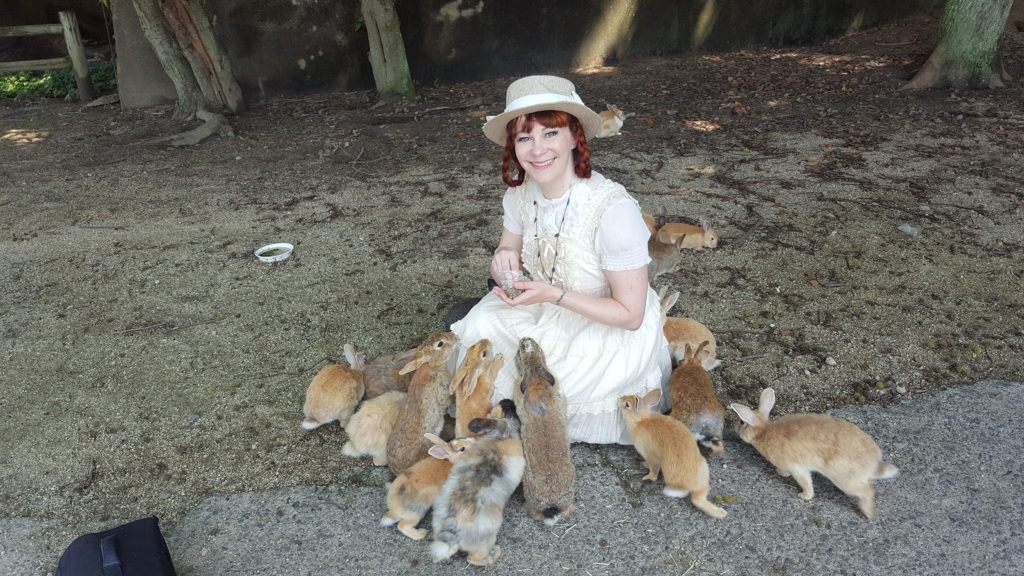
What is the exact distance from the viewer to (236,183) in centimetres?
680

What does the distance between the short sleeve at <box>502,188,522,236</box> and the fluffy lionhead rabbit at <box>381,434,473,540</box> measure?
1.12 m

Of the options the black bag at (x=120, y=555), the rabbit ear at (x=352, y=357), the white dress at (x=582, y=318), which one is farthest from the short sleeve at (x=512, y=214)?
the black bag at (x=120, y=555)

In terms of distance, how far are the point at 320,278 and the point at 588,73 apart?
7.23 metres

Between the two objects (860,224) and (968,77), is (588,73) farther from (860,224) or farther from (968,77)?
(860,224)

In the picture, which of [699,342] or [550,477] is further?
[699,342]

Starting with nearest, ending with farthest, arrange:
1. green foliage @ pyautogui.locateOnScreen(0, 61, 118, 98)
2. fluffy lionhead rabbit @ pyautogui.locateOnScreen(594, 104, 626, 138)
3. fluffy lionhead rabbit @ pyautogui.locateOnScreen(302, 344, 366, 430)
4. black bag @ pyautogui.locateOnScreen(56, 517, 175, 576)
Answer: black bag @ pyautogui.locateOnScreen(56, 517, 175, 576) → fluffy lionhead rabbit @ pyautogui.locateOnScreen(302, 344, 366, 430) → fluffy lionhead rabbit @ pyautogui.locateOnScreen(594, 104, 626, 138) → green foliage @ pyautogui.locateOnScreen(0, 61, 118, 98)

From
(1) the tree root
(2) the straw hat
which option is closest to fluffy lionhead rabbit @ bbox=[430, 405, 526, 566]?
(2) the straw hat

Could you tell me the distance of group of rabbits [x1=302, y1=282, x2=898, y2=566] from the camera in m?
2.63

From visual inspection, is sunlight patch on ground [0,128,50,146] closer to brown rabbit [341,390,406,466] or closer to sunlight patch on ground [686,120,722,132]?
brown rabbit [341,390,406,466]

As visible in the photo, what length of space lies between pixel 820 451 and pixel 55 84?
40.2ft

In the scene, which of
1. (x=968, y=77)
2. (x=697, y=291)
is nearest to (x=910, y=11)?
(x=968, y=77)

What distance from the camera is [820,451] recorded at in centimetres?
272

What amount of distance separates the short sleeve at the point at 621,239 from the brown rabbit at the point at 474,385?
708mm

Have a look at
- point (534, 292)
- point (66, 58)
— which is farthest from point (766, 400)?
point (66, 58)
